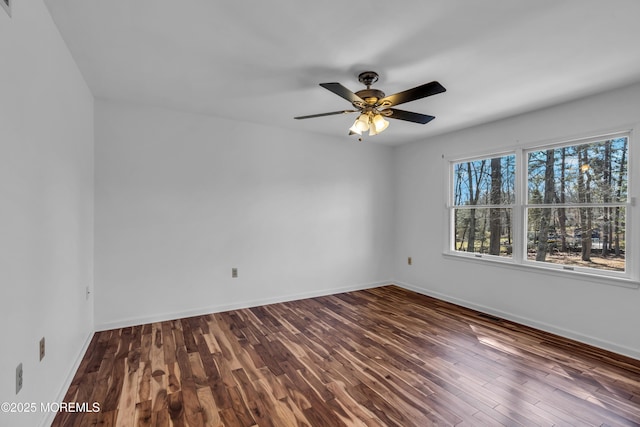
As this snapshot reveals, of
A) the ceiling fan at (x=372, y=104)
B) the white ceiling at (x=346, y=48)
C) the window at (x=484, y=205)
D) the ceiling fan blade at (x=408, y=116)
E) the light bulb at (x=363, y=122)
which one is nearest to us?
the white ceiling at (x=346, y=48)

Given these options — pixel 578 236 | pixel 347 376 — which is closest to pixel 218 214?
pixel 347 376

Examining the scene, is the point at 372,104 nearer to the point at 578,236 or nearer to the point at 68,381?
the point at 578,236

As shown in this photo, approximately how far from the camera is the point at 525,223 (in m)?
3.57

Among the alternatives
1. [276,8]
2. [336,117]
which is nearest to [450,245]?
[336,117]

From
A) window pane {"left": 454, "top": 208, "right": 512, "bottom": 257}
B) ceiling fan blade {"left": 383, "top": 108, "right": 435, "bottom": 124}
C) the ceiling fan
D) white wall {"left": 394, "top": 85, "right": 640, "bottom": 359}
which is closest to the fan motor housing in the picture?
the ceiling fan

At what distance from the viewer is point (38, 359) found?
5.41ft

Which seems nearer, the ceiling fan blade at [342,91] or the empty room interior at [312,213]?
the empty room interior at [312,213]

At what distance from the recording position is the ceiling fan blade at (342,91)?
212cm

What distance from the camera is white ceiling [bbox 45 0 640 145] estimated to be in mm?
1762

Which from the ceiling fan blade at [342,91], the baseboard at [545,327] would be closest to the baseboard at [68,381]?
the ceiling fan blade at [342,91]

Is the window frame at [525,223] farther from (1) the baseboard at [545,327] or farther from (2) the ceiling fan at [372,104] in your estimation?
(2) the ceiling fan at [372,104]

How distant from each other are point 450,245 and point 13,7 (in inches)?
187

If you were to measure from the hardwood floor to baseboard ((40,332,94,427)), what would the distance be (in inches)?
1.9

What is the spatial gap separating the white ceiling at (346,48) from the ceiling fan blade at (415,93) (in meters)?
0.28
